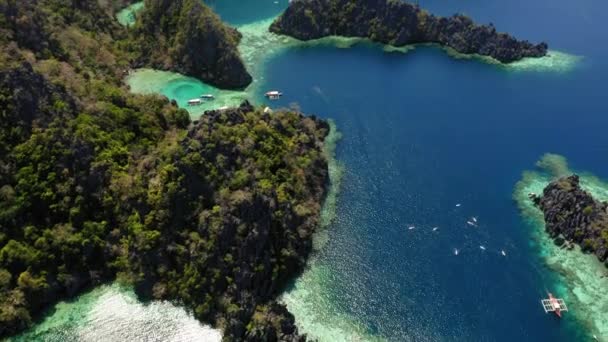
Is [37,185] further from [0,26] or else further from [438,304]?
[438,304]

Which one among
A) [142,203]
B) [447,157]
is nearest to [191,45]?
[142,203]

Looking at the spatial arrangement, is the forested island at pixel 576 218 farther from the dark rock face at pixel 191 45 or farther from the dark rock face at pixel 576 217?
the dark rock face at pixel 191 45

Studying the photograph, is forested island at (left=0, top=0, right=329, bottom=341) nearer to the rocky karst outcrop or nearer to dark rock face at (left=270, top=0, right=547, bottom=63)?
the rocky karst outcrop

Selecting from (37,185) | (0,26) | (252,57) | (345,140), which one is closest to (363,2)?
(252,57)

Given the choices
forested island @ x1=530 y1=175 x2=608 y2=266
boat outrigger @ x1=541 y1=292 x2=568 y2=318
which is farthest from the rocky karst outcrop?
forested island @ x1=530 y1=175 x2=608 y2=266

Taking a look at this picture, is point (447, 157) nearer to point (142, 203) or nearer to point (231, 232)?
point (231, 232)

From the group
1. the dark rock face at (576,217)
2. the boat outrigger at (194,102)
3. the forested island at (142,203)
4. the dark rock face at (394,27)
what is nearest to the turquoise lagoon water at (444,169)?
the dark rock face at (576,217)
